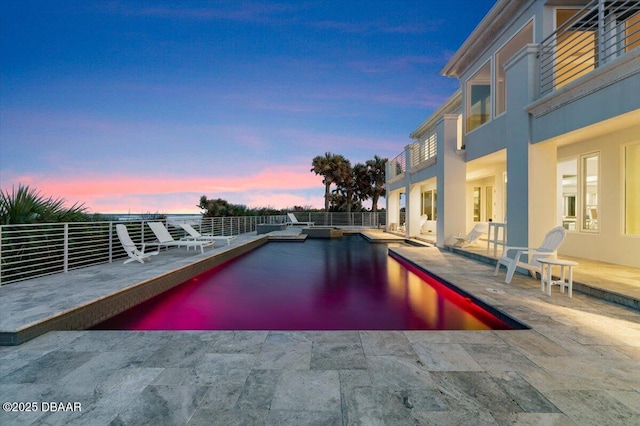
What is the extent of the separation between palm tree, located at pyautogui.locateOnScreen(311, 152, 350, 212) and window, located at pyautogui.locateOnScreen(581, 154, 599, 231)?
23002 millimetres

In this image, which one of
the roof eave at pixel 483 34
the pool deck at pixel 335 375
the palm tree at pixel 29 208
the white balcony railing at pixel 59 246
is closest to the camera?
the pool deck at pixel 335 375

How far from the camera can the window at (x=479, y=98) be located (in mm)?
9008

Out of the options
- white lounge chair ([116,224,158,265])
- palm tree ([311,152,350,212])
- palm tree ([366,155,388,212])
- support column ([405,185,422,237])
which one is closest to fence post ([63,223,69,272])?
white lounge chair ([116,224,158,265])

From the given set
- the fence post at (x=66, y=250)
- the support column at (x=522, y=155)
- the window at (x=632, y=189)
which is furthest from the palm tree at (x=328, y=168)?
the fence post at (x=66, y=250)

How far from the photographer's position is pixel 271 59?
57.4 feet

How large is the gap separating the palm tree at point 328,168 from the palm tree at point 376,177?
9.91 ft

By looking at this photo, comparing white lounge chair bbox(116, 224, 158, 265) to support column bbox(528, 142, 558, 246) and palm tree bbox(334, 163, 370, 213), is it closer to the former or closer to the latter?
support column bbox(528, 142, 558, 246)

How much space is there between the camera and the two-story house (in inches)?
189

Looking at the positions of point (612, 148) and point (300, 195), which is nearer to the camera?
point (612, 148)

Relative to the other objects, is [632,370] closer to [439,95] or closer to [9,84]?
[9,84]

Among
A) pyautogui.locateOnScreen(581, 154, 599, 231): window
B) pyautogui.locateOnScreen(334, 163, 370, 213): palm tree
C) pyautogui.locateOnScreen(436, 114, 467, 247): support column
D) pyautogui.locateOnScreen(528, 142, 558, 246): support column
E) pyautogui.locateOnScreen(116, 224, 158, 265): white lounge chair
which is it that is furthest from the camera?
pyautogui.locateOnScreen(334, 163, 370, 213): palm tree

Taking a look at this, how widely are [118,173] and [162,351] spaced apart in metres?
23.4

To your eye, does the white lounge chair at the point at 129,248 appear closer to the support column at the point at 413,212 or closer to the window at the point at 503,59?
the window at the point at 503,59

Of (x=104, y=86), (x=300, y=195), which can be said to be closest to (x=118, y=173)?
(x=104, y=86)
